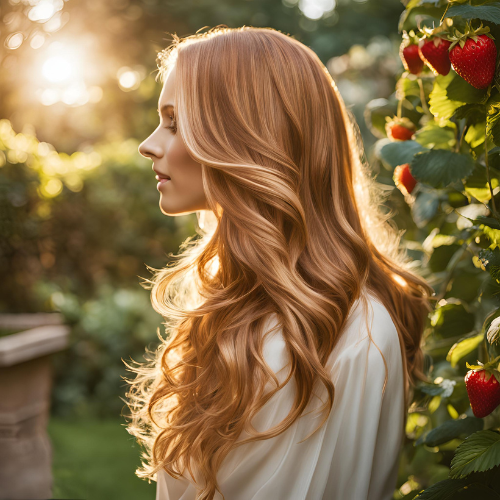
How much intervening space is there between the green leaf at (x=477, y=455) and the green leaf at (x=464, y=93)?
0.66 m

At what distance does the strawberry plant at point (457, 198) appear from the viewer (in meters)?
0.88

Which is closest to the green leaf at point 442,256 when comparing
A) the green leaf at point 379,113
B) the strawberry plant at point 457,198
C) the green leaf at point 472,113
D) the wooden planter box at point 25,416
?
the strawberry plant at point 457,198

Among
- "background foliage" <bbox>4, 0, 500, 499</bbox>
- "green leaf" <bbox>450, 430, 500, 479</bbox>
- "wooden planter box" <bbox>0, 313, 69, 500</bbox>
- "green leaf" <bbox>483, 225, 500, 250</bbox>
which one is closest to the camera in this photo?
"green leaf" <bbox>450, 430, 500, 479</bbox>

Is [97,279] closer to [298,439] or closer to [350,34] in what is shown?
[350,34]

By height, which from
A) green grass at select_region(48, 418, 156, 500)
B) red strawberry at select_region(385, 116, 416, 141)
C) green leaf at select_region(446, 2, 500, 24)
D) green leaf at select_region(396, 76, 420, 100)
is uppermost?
green leaf at select_region(446, 2, 500, 24)

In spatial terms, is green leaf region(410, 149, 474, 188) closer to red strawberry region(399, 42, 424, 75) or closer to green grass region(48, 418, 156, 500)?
red strawberry region(399, 42, 424, 75)

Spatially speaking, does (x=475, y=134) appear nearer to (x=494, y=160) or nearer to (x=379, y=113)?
(x=494, y=160)

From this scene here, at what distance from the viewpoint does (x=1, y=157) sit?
3594 millimetres

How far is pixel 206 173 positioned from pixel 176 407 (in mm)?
603

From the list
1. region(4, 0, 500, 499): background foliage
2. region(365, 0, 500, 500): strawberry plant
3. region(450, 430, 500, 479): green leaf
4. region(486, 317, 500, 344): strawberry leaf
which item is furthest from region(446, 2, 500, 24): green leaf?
region(4, 0, 500, 499): background foliage

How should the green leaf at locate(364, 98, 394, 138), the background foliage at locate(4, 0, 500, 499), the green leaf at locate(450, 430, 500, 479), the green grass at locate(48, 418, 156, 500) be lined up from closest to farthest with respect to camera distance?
the green leaf at locate(450, 430, 500, 479) < the green leaf at locate(364, 98, 394, 138) < the green grass at locate(48, 418, 156, 500) < the background foliage at locate(4, 0, 500, 499)

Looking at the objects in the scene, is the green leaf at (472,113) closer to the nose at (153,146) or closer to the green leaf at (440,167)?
the green leaf at (440,167)

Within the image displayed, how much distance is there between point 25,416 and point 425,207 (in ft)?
8.44

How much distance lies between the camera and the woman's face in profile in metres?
1.22
